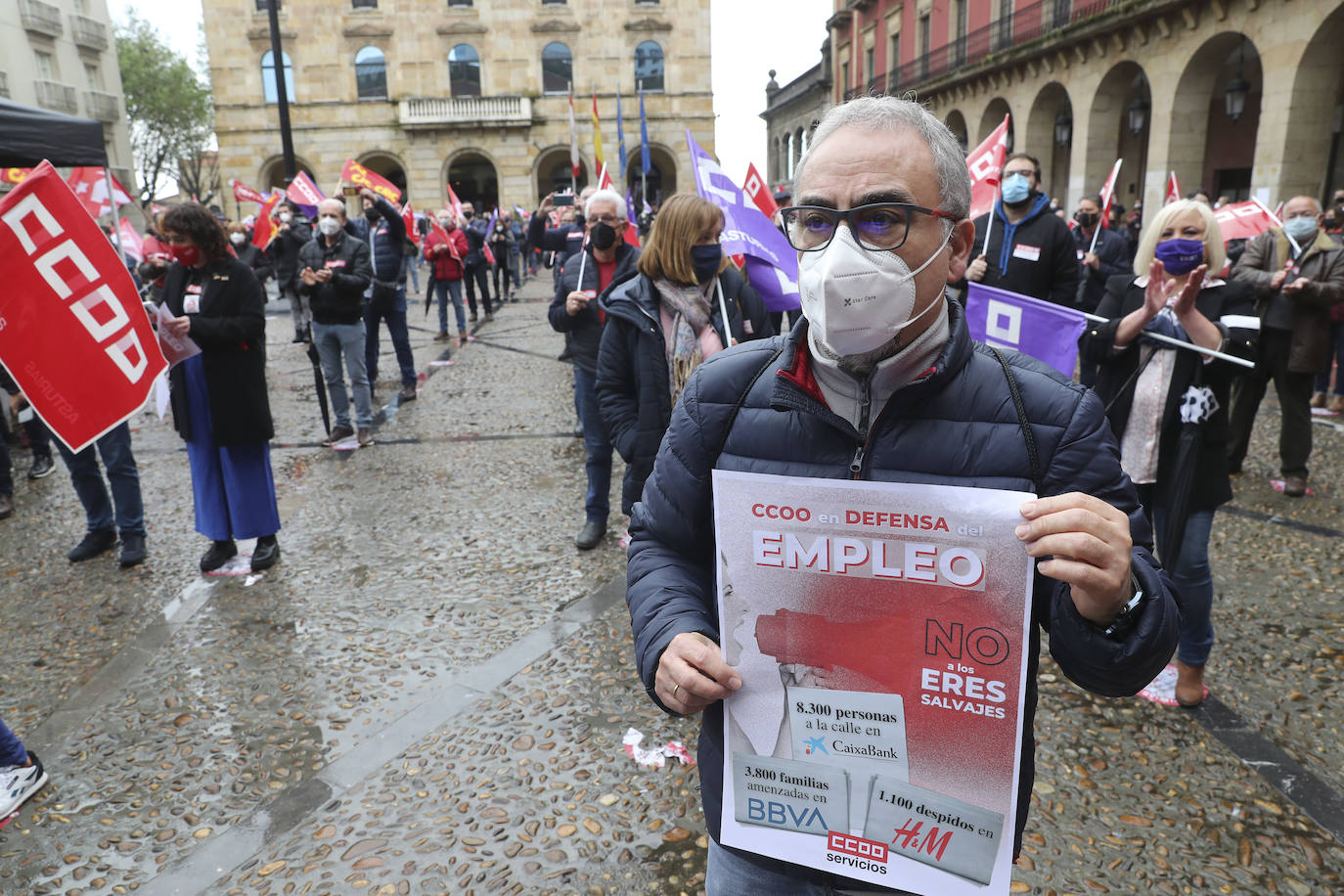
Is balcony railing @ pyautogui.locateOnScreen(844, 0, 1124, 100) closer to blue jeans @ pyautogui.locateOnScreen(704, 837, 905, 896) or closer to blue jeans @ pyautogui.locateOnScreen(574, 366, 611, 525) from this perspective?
blue jeans @ pyautogui.locateOnScreen(574, 366, 611, 525)

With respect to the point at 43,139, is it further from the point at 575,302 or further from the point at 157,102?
the point at 157,102

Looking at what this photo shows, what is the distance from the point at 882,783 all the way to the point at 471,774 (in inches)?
81.1

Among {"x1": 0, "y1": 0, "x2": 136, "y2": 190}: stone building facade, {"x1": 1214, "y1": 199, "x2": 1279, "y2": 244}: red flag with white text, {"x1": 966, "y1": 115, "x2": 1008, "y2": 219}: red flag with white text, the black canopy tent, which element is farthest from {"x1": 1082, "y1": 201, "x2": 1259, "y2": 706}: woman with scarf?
{"x1": 0, "y1": 0, "x2": 136, "y2": 190}: stone building facade

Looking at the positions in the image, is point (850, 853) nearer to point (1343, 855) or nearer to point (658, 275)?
point (1343, 855)

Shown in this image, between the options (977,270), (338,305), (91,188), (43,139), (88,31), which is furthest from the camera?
(88,31)

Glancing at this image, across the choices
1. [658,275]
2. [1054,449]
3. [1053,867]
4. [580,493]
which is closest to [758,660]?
[1054,449]

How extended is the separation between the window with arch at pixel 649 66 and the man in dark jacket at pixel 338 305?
3586cm

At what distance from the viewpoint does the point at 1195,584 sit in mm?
3223

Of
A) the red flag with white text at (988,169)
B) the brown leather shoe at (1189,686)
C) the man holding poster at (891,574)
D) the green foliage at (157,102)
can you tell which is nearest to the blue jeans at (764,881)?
the man holding poster at (891,574)

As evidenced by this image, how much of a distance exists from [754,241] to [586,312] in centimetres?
109

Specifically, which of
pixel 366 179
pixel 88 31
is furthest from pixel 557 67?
pixel 366 179

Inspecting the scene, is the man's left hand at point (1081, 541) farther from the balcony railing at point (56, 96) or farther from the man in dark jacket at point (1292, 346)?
the balcony railing at point (56, 96)

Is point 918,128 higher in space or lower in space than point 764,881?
higher

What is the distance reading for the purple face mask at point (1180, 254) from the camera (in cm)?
321
